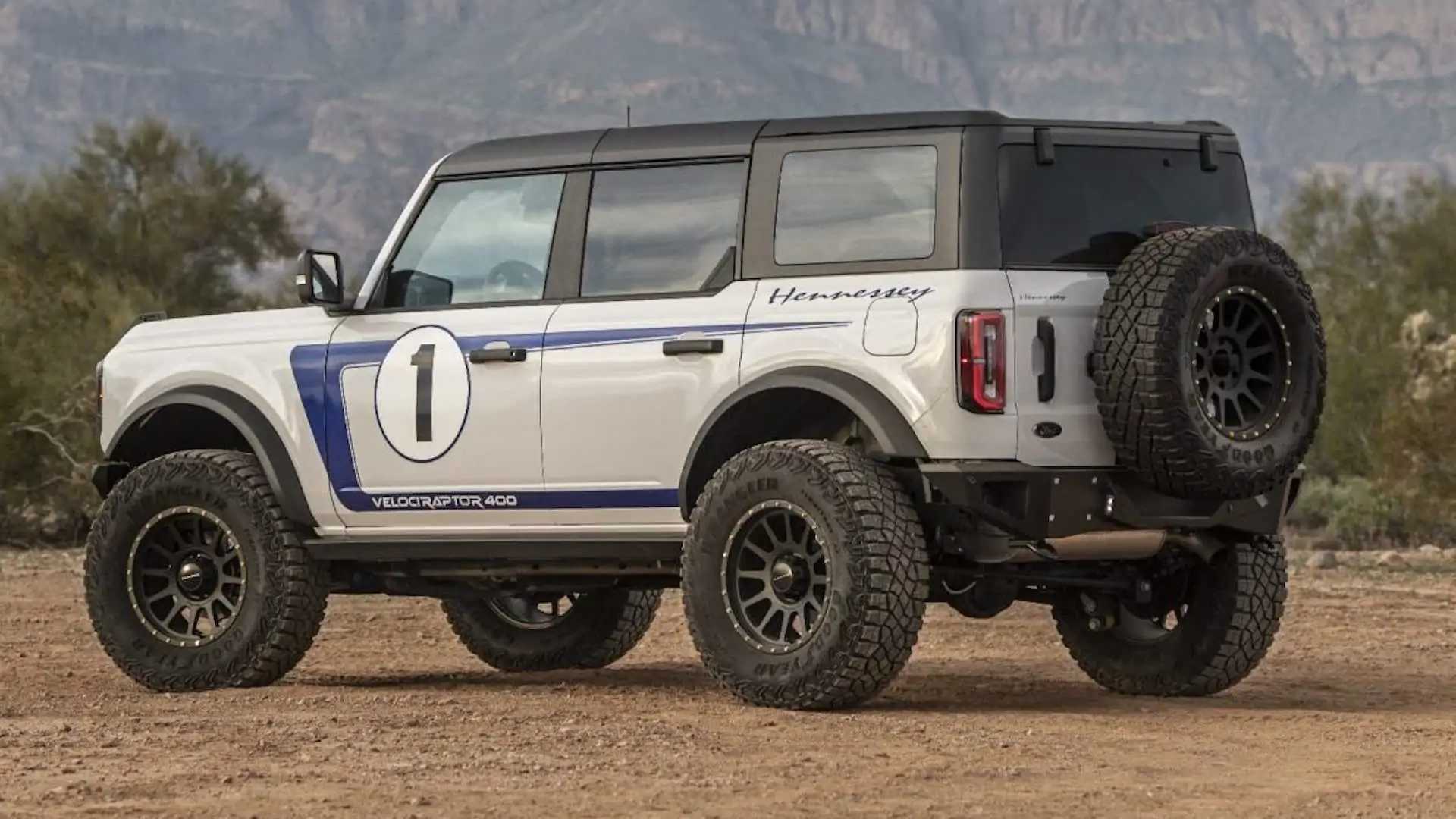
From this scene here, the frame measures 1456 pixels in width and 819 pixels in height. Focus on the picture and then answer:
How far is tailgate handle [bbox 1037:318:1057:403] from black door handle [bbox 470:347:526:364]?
2.01m

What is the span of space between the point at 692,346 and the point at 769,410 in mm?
437

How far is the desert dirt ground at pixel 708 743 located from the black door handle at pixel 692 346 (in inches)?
49.8

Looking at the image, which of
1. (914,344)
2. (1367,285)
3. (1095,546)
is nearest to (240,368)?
(914,344)

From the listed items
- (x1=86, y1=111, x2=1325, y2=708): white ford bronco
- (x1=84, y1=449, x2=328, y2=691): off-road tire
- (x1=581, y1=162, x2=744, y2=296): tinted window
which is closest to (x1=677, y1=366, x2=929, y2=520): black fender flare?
(x1=86, y1=111, x2=1325, y2=708): white ford bronco

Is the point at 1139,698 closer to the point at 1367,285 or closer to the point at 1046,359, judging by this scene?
the point at 1046,359

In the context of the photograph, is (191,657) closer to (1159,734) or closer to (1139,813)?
(1159,734)

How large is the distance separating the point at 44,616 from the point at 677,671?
4635 millimetres

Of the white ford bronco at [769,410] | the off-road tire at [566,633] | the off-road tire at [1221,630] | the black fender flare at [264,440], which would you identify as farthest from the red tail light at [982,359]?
the off-road tire at [566,633]

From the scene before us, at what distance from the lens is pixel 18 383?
23.5 meters

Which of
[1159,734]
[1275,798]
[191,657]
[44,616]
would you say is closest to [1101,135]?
[1159,734]

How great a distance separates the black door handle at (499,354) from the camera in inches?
380

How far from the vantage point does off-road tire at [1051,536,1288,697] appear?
9852 millimetres

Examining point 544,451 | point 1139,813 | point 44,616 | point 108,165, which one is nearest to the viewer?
point 1139,813

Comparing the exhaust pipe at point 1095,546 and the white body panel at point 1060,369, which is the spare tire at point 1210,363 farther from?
the exhaust pipe at point 1095,546
